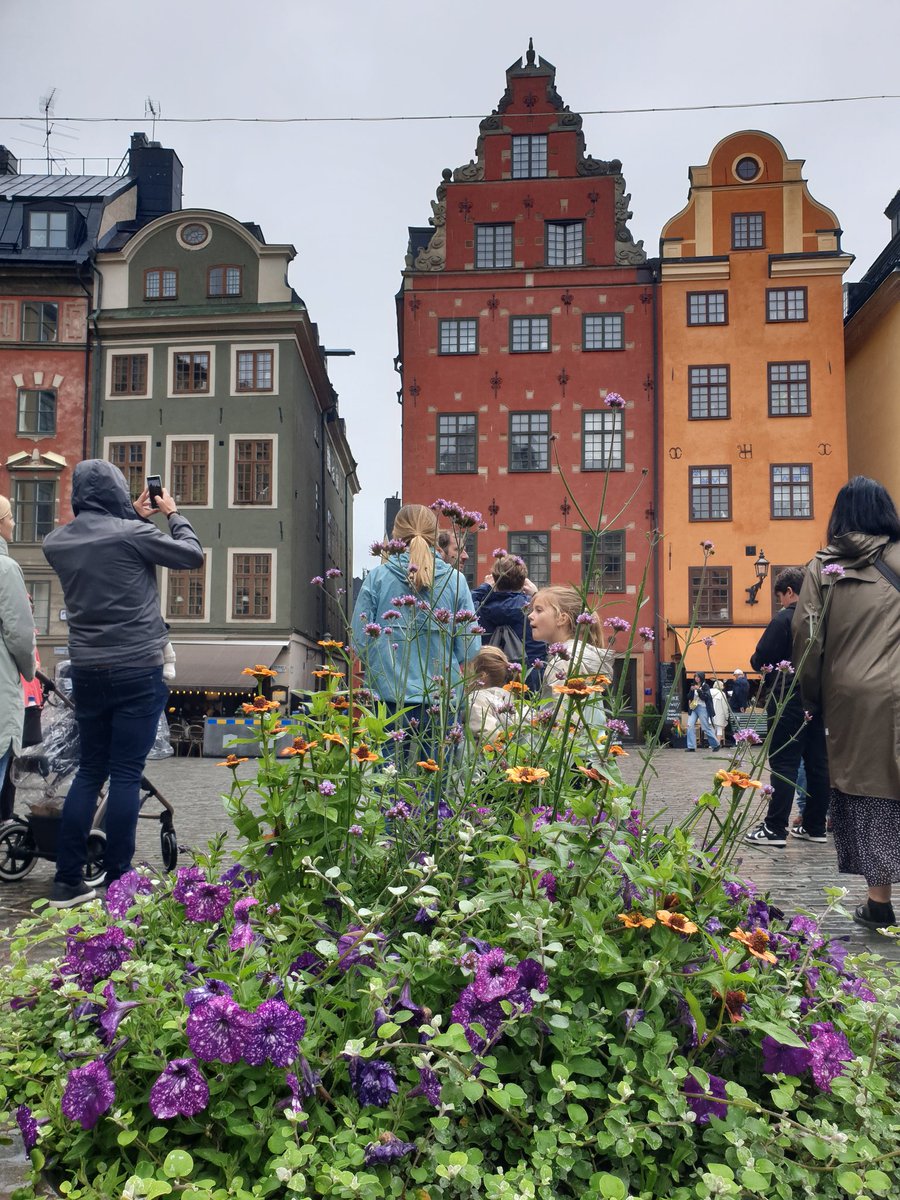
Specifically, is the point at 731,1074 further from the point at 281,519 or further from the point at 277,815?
the point at 281,519

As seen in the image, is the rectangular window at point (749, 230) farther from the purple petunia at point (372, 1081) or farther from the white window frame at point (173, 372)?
the purple petunia at point (372, 1081)

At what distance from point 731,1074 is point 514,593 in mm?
4190

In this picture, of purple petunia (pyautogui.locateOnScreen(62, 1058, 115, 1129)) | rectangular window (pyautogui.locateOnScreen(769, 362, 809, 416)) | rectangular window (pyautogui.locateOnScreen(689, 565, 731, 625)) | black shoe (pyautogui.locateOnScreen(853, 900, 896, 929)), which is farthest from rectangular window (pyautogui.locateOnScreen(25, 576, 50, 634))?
purple petunia (pyautogui.locateOnScreen(62, 1058, 115, 1129))

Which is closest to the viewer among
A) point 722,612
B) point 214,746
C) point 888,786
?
point 888,786

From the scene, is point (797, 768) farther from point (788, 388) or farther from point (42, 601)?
point (42, 601)

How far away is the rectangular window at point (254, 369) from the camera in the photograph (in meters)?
29.1

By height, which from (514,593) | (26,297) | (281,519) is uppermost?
(26,297)

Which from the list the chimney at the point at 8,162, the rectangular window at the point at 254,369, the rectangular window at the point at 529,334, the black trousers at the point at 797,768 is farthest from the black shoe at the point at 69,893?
the chimney at the point at 8,162

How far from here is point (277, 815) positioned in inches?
99.0

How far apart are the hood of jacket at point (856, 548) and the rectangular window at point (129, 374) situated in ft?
89.9

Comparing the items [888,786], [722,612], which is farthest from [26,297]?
[888,786]

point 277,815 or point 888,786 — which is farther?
point 888,786

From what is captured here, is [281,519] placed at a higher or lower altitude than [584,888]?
higher

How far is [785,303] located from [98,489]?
27186 mm
